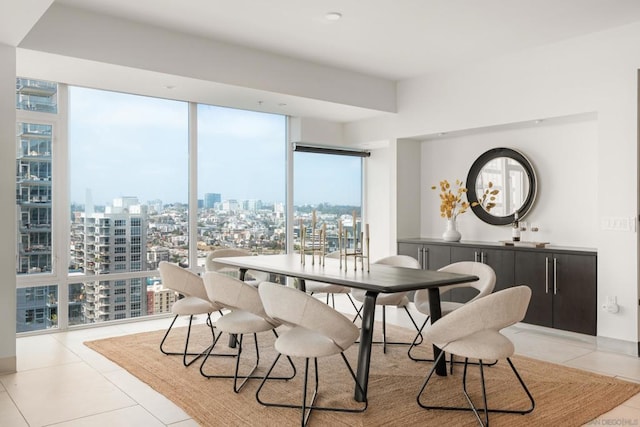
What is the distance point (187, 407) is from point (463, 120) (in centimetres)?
A: 433

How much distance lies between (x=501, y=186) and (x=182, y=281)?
3770 millimetres

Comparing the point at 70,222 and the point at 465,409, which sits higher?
the point at 70,222

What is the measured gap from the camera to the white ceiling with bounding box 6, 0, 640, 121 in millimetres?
4199

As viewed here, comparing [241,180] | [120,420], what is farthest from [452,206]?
[120,420]

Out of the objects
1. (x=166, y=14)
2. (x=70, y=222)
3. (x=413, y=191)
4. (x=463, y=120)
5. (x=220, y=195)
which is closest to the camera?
(x=166, y=14)

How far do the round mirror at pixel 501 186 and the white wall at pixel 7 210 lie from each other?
15.5ft

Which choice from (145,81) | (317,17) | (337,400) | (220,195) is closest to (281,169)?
(220,195)

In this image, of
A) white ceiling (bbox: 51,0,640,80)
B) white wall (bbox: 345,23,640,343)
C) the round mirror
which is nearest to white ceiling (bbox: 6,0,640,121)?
white ceiling (bbox: 51,0,640,80)

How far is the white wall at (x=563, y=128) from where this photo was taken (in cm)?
458

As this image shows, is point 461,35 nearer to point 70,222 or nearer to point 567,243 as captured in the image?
point 567,243

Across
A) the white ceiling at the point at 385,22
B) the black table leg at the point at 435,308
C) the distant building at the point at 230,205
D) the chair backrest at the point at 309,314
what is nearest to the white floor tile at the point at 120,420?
the chair backrest at the point at 309,314

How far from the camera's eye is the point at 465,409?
320 cm

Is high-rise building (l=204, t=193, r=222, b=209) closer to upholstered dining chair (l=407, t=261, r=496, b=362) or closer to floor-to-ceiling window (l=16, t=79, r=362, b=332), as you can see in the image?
floor-to-ceiling window (l=16, t=79, r=362, b=332)

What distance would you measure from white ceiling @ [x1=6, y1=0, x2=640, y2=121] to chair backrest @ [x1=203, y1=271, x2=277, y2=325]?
2.05 metres
